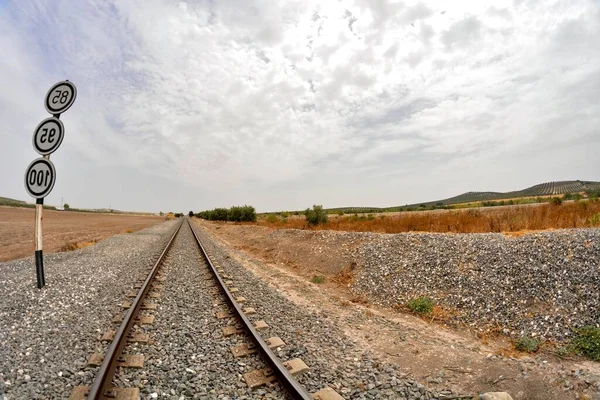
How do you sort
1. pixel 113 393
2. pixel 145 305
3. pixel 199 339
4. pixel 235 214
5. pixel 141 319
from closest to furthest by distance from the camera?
pixel 113 393
pixel 199 339
pixel 141 319
pixel 145 305
pixel 235 214

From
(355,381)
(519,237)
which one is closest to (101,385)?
(355,381)

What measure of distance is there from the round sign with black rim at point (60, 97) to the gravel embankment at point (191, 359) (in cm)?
520

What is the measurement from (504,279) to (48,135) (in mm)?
10708

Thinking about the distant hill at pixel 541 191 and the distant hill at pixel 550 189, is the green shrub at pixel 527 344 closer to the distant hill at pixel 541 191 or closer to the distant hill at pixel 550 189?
the distant hill at pixel 541 191

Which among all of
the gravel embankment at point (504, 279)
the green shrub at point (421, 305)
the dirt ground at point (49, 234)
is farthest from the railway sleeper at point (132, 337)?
the dirt ground at point (49, 234)

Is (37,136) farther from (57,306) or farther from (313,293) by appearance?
(313,293)

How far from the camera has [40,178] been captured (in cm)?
719

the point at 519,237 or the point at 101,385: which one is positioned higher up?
the point at 519,237

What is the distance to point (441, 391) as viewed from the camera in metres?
3.89

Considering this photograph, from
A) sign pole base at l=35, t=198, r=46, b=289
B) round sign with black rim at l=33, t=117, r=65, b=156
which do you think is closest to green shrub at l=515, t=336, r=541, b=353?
sign pole base at l=35, t=198, r=46, b=289

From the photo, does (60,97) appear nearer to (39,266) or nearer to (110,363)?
(39,266)

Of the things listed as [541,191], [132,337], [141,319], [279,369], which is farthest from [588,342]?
[541,191]

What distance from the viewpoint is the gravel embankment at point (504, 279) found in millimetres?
5422

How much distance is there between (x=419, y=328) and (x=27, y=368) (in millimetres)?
6143
